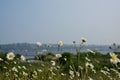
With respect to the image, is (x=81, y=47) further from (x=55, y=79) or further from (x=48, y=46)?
(x=55, y=79)

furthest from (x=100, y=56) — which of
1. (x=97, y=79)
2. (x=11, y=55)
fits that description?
(x=11, y=55)

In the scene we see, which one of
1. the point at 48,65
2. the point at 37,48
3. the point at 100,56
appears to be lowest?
the point at 100,56

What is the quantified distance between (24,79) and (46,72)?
1155 mm

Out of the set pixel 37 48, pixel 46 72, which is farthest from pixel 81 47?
pixel 46 72

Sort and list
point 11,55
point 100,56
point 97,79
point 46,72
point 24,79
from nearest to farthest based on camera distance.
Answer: point 11,55 < point 24,79 < point 46,72 < point 97,79 < point 100,56

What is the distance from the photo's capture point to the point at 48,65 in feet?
24.3

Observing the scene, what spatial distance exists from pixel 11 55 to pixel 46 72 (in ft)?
5.33

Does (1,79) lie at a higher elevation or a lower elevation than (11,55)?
lower

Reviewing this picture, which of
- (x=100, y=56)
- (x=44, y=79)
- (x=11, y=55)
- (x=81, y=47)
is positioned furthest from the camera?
(x=100, y=56)

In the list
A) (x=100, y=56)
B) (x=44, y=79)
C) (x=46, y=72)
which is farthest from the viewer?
(x=100, y=56)

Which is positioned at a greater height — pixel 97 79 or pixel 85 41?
pixel 85 41

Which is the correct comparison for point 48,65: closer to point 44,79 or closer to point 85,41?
point 44,79

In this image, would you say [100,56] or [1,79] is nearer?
[1,79]

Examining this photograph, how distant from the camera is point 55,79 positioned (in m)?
6.35
